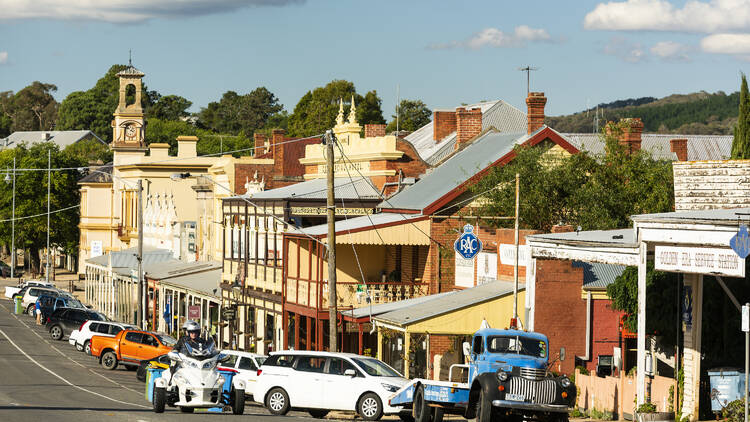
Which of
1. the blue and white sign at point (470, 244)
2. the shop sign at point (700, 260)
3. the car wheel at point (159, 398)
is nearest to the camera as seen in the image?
the shop sign at point (700, 260)

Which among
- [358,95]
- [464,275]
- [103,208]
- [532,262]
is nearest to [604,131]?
[464,275]

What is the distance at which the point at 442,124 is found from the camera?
54375 millimetres

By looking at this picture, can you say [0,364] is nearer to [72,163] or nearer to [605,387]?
[605,387]

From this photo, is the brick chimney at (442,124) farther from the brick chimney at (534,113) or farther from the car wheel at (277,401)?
the car wheel at (277,401)

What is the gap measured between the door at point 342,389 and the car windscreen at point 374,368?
22 cm

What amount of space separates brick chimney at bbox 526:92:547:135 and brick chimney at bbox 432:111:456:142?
10.5 metres

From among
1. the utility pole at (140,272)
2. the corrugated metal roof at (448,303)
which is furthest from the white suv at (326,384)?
the utility pole at (140,272)

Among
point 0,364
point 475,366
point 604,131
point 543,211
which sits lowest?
point 0,364

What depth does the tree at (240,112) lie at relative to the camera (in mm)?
175625

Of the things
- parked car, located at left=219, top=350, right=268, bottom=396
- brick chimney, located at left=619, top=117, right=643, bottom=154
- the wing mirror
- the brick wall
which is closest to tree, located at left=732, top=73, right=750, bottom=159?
brick chimney, located at left=619, top=117, right=643, bottom=154

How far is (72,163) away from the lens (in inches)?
4535

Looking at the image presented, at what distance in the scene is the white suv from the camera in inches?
1072

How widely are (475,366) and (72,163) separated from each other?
97.6m

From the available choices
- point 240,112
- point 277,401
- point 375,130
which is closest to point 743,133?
point 375,130
